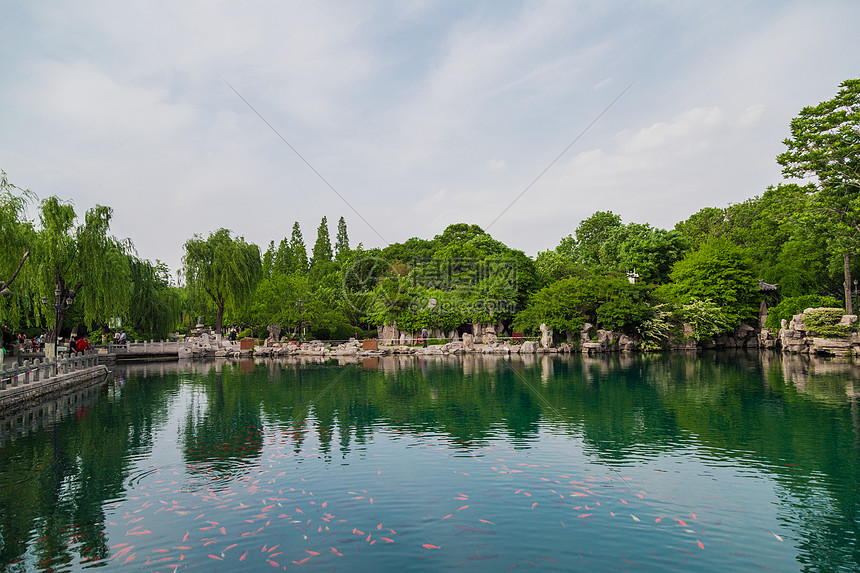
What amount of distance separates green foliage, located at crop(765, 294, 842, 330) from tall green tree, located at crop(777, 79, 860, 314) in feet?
13.8

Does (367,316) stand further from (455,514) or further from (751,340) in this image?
(455,514)

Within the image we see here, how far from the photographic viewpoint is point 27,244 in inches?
674

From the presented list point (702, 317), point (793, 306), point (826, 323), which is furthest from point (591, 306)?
point (826, 323)

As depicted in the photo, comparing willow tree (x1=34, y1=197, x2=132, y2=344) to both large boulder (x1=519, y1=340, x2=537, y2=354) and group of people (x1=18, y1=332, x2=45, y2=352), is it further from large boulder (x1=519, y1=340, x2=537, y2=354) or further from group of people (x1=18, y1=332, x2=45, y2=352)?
large boulder (x1=519, y1=340, x2=537, y2=354)

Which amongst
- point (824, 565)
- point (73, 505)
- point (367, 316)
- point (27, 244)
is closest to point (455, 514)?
point (824, 565)

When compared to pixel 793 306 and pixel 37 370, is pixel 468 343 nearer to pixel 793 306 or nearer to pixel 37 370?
pixel 793 306

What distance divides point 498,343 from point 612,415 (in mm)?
22956

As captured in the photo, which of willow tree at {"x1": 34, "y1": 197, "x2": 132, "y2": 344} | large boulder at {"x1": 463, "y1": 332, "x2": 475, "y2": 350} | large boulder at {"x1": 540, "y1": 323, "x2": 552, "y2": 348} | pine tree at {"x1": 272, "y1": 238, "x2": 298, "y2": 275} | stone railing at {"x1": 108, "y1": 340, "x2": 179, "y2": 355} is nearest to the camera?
willow tree at {"x1": 34, "y1": 197, "x2": 132, "y2": 344}

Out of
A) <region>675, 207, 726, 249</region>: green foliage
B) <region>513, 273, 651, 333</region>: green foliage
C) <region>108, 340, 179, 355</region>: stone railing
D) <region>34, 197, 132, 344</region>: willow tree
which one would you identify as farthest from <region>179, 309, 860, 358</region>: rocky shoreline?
<region>675, 207, 726, 249</region>: green foliage

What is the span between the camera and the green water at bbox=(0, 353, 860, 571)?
5.69 m

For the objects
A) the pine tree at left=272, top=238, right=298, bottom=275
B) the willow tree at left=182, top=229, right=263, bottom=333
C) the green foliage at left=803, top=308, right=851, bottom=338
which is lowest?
the green foliage at left=803, top=308, right=851, bottom=338

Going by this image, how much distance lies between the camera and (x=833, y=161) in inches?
1023

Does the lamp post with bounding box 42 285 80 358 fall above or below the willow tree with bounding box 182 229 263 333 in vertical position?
below

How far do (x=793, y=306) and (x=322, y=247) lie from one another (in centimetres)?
5130
